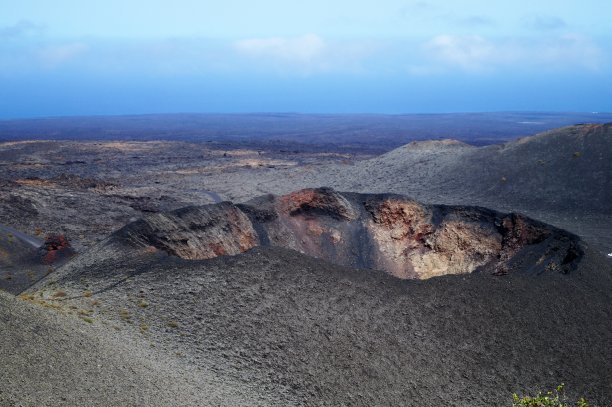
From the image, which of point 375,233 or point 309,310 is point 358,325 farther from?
point 375,233

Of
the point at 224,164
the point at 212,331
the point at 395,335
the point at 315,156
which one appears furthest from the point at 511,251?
the point at 315,156

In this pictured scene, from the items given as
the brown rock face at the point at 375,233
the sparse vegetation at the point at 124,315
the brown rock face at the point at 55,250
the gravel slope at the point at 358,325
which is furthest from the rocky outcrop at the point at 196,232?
the brown rock face at the point at 55,250

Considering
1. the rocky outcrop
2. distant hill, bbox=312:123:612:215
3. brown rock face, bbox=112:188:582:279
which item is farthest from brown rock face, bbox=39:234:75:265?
distant hill, bbox=312:123:612:215

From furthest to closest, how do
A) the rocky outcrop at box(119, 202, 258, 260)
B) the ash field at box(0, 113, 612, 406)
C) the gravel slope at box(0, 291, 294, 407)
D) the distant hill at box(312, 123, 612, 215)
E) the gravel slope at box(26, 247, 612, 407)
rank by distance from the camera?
the distant hill at box(312, 123, 612, 215), the rocky outcrop at box(119, 202, 258, 260), the gravel slope at box(26, 247, 612, 407), the ash field at box(0, 113, 612, 406), the gravel slope at box(0, 291, 294, 407)

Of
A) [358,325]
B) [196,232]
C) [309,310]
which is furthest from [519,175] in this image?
[309,310]

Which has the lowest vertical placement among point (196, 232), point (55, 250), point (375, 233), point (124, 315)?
point (55, 250)

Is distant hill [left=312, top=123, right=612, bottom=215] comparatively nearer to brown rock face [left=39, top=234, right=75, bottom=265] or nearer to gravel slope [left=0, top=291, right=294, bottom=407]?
brown rock face [left=39, top=234, right=75, bottom=265]

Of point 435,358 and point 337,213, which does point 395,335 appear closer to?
point 435,358

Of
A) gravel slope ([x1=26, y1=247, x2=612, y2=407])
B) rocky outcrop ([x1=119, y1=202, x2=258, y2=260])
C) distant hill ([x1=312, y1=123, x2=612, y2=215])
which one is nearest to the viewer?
gravel slope ([x1=26, y1=247, x2=612, y2=407])
